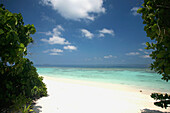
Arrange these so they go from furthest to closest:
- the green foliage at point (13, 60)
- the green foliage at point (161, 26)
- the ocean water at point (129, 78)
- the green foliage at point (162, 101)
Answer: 1. the ocean water at point (129, 78)
2. the green foliage at point (162, 101)
3. the green foliage at point (13, 60)
4. the green foliage at point (161, 26)

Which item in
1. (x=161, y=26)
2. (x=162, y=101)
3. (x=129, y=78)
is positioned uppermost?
(x=161, y=26)

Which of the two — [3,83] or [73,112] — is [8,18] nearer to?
[3,83]

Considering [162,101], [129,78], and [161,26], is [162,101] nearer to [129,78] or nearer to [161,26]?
[161,26]

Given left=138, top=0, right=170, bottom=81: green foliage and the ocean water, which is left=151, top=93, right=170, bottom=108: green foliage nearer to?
left=138, top=0, right=170, bottom=81: green foliage

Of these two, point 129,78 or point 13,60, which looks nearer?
point 13,60

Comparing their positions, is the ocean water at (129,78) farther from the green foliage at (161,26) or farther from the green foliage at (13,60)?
the green foliage at (13,60)

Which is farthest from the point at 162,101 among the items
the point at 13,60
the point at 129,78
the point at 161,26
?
the point at 129,78

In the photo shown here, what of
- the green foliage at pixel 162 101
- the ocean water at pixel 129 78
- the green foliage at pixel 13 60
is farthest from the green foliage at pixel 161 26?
the ocean water at pixel 129 78

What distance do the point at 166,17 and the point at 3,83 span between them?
15.7 feet

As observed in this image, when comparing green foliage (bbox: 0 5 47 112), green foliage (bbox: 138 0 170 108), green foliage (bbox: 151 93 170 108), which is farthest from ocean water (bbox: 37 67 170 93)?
green foliage (bbox: 0 5 47 112)

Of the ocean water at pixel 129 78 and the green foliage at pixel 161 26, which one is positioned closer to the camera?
the green foliage at pixel 161 26

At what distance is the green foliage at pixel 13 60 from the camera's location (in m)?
2.08

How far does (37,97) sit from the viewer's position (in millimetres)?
5008

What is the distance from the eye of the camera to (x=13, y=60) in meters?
2.13
